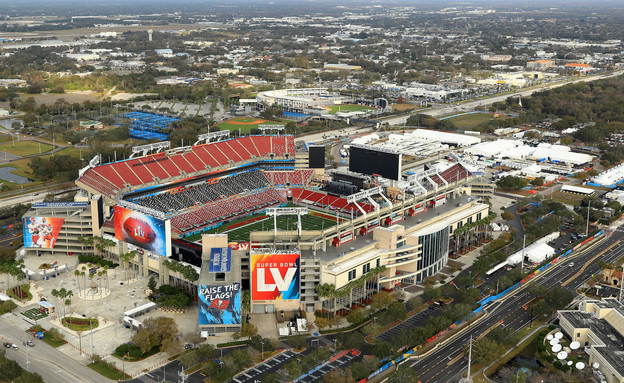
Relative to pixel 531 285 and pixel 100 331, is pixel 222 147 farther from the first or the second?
pixel 531 285

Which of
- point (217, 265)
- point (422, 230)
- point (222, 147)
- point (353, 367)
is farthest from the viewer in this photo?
point (222, 147)

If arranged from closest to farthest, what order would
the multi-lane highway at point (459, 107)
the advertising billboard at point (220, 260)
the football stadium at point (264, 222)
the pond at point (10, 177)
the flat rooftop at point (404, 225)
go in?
the advertising billboard at point (220, 260), the football stadium at point (264, 222), the flat rooftop at point (404, 225), the pond at point (10, 177), the multi-lane highway at point (459, 107)

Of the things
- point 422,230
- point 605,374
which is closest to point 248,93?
point 422,230

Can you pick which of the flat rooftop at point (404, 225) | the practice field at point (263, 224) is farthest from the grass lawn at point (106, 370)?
the practice field at point (263, 224)

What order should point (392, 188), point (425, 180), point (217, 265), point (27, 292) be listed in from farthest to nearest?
1. point (425, 180)
2. point (392, 188)
3. point (27, 292)
4. point (217, 265)

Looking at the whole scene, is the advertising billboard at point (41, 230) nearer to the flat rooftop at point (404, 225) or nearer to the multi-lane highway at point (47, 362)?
the multi-lane highway at point (47, 362)

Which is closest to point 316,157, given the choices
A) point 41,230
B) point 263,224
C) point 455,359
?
point 263,224
